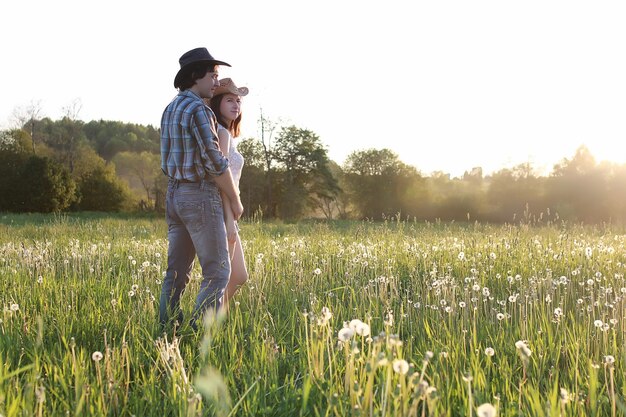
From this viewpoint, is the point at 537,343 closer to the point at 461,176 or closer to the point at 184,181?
the point at 184,181

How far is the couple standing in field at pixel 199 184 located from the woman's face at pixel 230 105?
251 mm

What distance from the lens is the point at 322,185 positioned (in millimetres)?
55562

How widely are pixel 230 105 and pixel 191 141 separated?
0.80 metres

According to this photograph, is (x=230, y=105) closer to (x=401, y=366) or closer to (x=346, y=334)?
(x=346, y=334)

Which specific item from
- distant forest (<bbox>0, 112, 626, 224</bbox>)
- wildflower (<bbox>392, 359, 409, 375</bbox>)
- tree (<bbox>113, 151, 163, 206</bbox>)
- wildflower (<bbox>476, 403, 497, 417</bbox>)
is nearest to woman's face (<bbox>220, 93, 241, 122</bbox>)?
wildflower (<bbox>392, 359, 409, 375</bbox>)

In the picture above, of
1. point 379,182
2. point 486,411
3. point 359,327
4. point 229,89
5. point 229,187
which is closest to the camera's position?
point 486,411

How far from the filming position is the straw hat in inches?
193

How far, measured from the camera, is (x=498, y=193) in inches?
1949

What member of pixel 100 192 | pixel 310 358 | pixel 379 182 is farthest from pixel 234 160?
pixel 100 192

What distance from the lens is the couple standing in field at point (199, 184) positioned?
4352 millimetres

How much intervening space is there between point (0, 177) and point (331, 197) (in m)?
30.9

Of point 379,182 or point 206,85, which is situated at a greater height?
point 379,182

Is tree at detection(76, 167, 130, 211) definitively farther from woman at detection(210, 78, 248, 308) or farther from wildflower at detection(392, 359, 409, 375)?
wildflower at detection(392, 359, 409, 375)

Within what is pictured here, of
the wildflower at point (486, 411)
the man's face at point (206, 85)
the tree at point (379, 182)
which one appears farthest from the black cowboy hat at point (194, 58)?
the tree at point (379, 182)
